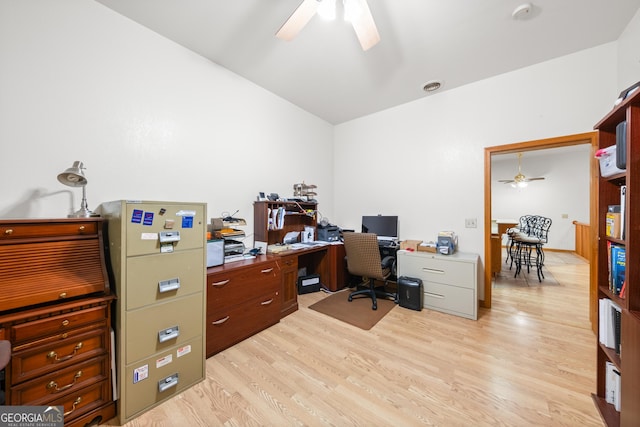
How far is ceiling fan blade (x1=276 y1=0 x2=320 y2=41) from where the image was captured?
4.84ft

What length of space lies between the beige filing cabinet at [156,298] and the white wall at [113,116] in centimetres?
44

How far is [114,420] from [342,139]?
163 inches

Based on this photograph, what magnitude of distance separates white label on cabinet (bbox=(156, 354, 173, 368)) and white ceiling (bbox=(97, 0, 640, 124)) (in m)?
2.62

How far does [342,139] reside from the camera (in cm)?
414

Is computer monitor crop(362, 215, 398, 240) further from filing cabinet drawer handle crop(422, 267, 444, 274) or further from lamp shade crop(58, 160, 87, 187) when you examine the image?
lamp shade crop(58, 160, 87, 187)

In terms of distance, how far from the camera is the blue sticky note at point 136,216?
4.37 feet

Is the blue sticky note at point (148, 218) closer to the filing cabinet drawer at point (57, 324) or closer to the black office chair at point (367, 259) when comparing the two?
the filing cabinet drawer at point (57, 324)

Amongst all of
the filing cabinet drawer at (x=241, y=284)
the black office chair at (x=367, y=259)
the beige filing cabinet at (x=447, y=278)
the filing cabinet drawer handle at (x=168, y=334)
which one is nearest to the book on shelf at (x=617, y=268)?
the beige filing cabinet at (x=447, y=278)

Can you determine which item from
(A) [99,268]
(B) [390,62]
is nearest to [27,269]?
(A) [99,268]

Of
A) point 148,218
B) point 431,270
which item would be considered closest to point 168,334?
point 148,218

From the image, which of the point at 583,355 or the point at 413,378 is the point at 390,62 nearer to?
the point at 413,378

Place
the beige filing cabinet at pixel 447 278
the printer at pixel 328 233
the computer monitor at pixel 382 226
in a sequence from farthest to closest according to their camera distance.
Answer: the printer at pixel 328 233 → the computer monitor at pixel 382 226 → the beige filing cabinet at pixel 447 278

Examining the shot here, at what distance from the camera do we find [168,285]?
1458mm

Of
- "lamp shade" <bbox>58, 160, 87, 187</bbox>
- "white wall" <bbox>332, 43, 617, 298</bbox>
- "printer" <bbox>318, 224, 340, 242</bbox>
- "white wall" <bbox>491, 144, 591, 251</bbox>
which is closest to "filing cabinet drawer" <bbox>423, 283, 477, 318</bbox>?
"white wall" <bbox>332, 43, 617, 298</bbox>
